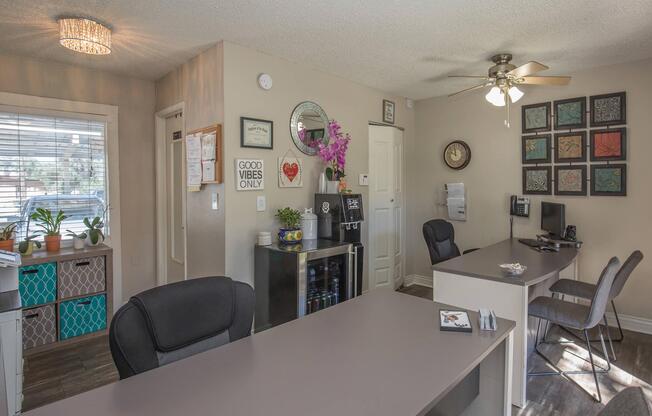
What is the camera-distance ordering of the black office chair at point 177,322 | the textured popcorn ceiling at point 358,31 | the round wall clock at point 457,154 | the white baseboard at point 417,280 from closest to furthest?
the black office chair at point 177,322, the textured popcorn ceiling at point 358,31, the round wall clock at point 457,154, the white baseboard at point 417,280

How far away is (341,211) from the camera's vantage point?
3346 millimetres

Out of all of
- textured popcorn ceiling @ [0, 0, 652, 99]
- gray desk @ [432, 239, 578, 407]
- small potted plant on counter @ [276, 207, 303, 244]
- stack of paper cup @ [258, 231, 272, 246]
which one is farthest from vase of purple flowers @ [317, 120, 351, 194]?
gray desk @ [432, 239, 578, 407]

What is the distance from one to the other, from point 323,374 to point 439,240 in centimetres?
262

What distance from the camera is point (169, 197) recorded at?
4.07 meters

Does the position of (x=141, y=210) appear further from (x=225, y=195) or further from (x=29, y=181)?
(x=225, y=195)

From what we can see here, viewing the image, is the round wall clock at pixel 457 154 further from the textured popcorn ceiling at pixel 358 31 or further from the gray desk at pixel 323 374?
the gray desk at pixel 323 374

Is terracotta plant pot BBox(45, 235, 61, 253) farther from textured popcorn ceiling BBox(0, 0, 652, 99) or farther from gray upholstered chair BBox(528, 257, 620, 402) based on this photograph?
gray upholstered chair BBox(528, 257, 620, 402)

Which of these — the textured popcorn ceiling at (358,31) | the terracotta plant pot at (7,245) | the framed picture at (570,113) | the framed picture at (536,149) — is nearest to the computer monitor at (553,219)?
the framed picture at (536,149)

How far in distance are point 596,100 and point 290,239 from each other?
3197mm

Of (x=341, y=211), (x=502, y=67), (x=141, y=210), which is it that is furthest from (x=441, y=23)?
(x=141, y=210)

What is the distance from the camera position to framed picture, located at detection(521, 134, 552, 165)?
12.9ft

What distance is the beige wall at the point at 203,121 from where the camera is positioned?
3066 mm

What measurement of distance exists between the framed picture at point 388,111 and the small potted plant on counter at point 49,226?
3.50 meters

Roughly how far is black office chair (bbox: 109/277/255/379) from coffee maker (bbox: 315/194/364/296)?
1917 mm
